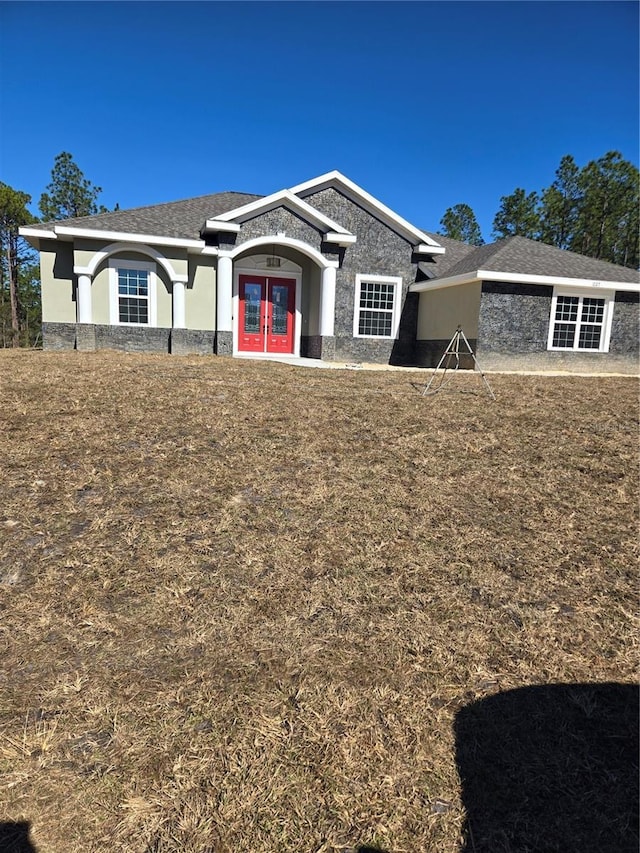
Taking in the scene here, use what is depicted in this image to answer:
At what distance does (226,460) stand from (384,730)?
10.9ft

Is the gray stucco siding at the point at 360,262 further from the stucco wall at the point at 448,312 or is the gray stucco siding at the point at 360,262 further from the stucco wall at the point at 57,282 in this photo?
the stucco wall at the point at 57,282

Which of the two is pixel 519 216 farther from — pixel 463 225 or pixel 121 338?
pixel 121 338

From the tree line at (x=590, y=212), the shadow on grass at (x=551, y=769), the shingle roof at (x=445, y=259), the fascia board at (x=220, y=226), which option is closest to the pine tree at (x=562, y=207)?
the tree line at (x=590, y=212)

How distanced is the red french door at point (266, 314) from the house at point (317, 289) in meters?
0.03

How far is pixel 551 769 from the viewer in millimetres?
2406

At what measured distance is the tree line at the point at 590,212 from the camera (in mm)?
31766

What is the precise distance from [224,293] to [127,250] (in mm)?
2827

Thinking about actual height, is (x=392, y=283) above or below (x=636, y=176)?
below

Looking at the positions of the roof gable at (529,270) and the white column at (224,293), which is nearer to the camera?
the roof gable at (529,270)

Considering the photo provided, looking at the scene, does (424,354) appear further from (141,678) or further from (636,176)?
(636,176)

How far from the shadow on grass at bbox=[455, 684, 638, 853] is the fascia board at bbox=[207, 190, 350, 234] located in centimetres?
1448

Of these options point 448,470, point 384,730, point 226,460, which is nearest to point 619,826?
point 384,730

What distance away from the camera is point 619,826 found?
2174mm

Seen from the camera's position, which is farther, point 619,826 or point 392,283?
point 392,283
